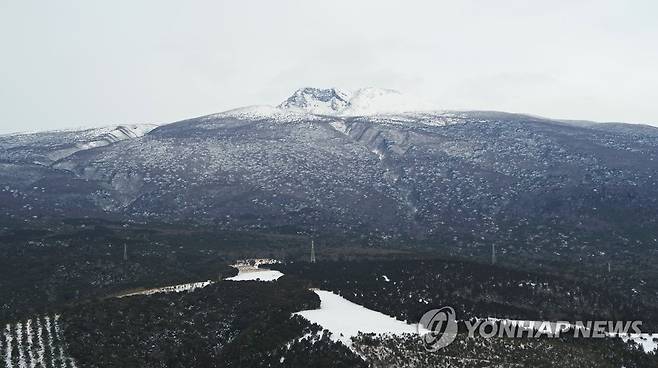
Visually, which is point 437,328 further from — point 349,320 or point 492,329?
point 349,320

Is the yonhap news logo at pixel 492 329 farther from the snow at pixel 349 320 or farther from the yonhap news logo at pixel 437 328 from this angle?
the snow at pixel 349 320

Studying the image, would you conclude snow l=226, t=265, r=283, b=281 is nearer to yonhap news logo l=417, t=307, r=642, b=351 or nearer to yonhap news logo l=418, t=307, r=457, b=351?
yonhap news logo l=418, t=307, r=457, b=351

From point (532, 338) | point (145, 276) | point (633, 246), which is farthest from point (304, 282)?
point (633, 246)

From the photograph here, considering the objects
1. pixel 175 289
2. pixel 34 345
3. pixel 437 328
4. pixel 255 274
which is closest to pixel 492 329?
pixel 437 328

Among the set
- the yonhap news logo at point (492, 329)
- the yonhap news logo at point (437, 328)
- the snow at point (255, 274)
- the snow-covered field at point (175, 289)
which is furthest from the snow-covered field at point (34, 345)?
the yonhap news logo at point (492, 329)

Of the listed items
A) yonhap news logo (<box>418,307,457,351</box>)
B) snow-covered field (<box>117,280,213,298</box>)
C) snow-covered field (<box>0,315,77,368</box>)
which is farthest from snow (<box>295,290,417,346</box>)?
snow-covered field (<box>0,315,77,368</box>)
